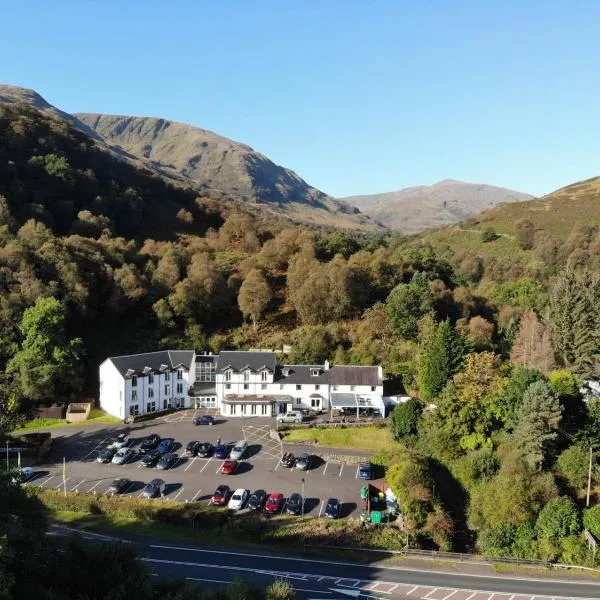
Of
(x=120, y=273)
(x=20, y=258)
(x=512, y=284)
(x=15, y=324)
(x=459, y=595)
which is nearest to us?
(x=459, y=595)

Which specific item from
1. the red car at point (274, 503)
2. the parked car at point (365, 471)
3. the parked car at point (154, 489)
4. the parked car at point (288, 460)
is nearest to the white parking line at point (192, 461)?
the parked car at point (154, 489)

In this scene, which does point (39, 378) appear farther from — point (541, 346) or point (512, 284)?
point (512, 284)

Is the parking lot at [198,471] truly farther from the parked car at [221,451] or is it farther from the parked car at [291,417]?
the parked car at [291,417]

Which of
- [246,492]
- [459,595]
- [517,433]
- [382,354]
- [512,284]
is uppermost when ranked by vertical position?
[512,284]

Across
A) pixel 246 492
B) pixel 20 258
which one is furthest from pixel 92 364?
pixel 246 492

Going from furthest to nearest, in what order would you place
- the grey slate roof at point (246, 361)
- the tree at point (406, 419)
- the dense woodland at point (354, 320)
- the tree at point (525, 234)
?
1. the tree at point (525, 234)
2. the grey slate roof at point (246, 361)
3. the tree at point (406, 419)
4. the dense woodland at point (354, 320)

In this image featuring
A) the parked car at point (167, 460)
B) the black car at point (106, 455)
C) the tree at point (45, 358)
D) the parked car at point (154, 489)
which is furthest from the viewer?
the tree at point (45, 358)
